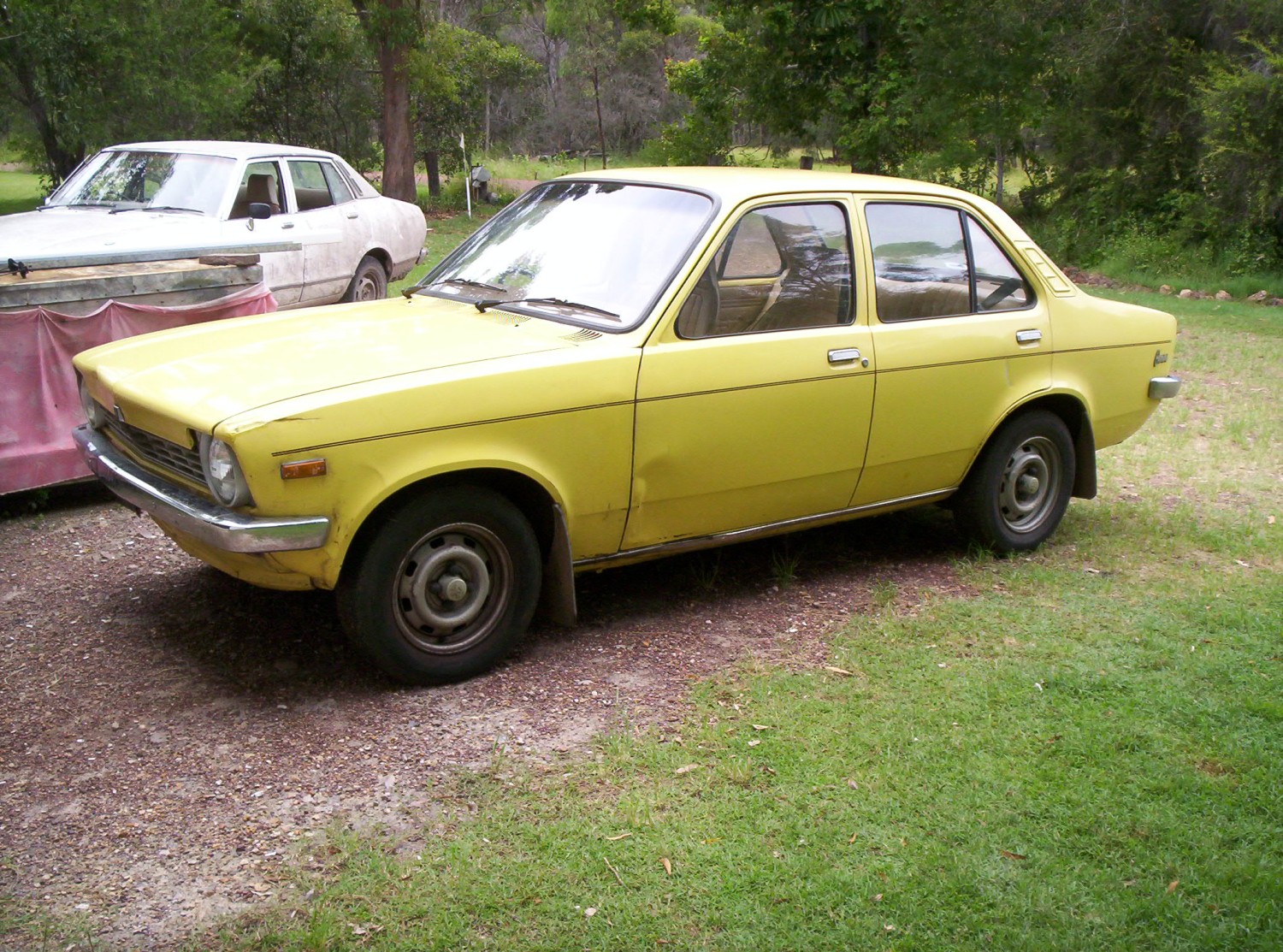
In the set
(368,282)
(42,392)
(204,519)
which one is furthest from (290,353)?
(368,282)

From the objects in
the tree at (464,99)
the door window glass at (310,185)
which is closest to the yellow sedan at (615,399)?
the door window glass at (310,185)

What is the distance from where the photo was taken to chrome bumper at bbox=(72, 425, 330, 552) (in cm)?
385

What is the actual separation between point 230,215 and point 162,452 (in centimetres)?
592

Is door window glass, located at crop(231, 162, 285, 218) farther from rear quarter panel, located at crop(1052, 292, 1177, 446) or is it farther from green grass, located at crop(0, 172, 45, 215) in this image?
green grass, located at crop(0, 172, 45, 215)

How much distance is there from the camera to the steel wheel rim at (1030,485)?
5.91 meters

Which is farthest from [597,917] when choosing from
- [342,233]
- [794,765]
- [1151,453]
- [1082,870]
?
[342,233]

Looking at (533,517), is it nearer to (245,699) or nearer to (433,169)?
(245,699)

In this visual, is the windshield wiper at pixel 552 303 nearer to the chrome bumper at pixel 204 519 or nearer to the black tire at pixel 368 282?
the chrome bumper at pixel 204 519

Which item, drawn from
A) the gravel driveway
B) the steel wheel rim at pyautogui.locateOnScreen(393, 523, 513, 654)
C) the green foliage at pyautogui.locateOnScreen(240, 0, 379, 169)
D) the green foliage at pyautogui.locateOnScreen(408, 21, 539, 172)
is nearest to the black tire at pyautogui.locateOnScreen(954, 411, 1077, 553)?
the gravel driveway

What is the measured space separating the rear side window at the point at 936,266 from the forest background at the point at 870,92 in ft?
37.3

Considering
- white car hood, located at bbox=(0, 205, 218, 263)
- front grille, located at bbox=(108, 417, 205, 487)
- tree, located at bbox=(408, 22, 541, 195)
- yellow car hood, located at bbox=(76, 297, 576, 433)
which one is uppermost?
tree, located at bbox=(408, 22, 541, 195)

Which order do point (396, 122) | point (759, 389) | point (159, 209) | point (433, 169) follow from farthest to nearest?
point (433, 169) < point (396, 122) < point (159, 209) < point (759, 389)

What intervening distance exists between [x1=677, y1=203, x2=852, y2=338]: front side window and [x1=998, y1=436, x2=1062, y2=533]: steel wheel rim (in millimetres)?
1330

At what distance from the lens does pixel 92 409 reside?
16.2ft
